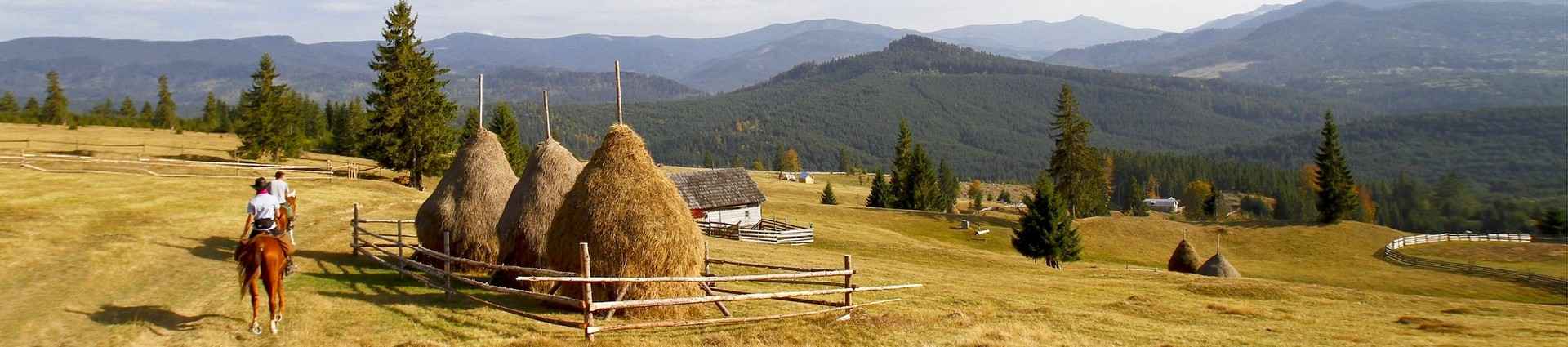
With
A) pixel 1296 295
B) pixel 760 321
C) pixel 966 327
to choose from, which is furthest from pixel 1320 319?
pixel 760 321

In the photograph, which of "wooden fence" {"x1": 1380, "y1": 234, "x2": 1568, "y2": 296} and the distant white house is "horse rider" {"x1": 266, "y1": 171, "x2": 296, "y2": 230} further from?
the distant white house

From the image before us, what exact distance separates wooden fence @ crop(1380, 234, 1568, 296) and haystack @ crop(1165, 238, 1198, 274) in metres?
19.2

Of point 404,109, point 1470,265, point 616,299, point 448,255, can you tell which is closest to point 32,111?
point 404,109

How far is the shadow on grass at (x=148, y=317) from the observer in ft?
46.4

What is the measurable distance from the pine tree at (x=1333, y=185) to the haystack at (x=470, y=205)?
2721 inches

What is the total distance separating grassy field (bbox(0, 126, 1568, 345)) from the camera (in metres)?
14.4

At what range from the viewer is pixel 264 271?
13.9 m

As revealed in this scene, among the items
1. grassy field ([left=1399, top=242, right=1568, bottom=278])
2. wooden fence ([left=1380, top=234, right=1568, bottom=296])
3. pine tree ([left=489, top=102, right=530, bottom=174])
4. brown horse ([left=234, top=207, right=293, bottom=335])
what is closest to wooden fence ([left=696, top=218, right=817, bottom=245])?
pine tree ([left=489, top=102, right=530, bottom=174])

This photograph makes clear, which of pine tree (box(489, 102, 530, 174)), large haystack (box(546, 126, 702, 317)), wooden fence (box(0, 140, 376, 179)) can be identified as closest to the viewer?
large haystack (box(546, 126, 702, 317))

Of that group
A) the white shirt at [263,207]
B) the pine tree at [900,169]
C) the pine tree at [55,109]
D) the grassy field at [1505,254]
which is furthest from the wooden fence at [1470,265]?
the pine tree at [55,109]

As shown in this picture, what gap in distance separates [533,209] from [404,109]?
31.8 m

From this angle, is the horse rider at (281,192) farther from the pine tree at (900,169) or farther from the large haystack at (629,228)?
the pine tree at (900,169)

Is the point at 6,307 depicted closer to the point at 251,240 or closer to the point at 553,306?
the point at 251,240

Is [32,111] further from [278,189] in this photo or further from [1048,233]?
[1048,233]
